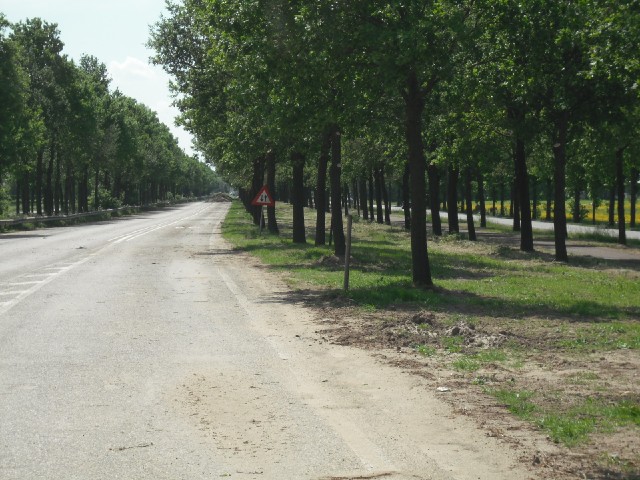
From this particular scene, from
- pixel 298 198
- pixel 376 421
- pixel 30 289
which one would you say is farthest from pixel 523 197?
pixel 376 421

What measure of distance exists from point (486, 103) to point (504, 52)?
7.87 metres

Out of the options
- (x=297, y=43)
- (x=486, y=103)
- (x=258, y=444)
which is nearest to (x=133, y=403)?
(x=258, y=444)

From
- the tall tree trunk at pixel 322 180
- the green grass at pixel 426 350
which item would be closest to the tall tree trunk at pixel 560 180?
the tall tree trunk at pixel 322 180

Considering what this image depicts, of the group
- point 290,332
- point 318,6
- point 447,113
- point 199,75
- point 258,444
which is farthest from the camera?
point 199,75

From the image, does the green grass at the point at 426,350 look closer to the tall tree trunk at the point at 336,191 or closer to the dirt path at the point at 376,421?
the dirt path at the point at 376,421

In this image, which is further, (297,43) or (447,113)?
(447,113)

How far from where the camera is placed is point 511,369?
9.45 meters

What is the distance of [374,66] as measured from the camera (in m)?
17.2

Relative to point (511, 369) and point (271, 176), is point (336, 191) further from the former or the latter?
point (511, 369)

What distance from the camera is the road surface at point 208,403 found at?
19.5 feet

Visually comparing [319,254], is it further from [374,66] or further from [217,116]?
[374,66]

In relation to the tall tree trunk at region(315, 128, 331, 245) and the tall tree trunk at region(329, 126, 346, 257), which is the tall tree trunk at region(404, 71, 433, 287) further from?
the tall tree trunk at region(329, 126, 346, 257)

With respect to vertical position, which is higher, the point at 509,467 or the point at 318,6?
the point at 318,6

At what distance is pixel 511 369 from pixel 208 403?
354 centimetres
